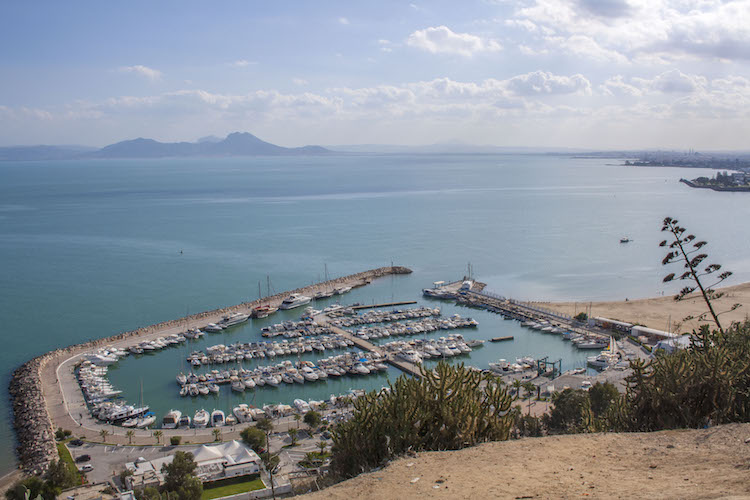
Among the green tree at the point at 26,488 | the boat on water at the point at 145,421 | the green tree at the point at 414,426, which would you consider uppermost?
the green tree at the point at 414,426

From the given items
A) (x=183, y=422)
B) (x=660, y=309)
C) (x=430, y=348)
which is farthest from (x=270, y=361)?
(x=660, y=309)

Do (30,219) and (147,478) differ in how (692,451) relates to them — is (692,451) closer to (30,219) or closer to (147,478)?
(147,478)

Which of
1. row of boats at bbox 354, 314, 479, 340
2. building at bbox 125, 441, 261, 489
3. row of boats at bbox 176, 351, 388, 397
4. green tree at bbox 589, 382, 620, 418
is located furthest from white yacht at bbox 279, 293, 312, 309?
green tree at bbox 589, 382, 620, 418

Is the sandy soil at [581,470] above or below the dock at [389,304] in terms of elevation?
above

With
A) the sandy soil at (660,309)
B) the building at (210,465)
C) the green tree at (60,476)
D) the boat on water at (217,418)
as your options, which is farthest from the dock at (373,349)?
the sandy soil at (660,309)

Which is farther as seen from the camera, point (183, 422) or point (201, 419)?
point (183, 422)

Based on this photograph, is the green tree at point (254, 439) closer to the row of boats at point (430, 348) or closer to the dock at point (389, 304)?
the row of boats at point (430, 348)

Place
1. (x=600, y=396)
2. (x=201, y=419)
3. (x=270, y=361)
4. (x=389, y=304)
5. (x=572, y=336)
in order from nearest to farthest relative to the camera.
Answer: (x=600, y=396)
(x=201, y=419)
(x=270, y=361)
(x=572, y=336)
(x=389, y=304)

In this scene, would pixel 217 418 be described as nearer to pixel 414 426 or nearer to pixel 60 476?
pixel 60 476
